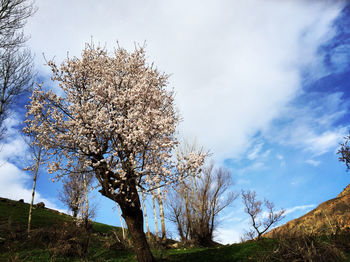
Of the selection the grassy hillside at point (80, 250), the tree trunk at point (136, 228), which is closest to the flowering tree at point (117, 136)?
the tree trunk at point (136, 228)

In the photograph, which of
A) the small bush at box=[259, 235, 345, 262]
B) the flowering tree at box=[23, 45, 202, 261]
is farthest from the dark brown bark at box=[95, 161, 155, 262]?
the small bush at box=[259, 235, 345, 262]

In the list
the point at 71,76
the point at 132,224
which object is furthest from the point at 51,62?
the point at 132,224

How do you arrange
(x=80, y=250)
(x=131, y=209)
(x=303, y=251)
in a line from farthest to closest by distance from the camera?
1. (x=80, y=250)
2. (x=131, y=209)
3. (x=303, y=251)

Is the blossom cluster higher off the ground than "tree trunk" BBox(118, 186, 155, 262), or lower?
higher

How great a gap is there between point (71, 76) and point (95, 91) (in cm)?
223

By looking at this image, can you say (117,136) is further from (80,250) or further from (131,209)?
(80,250)

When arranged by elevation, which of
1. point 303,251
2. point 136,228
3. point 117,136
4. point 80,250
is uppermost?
point 117,136

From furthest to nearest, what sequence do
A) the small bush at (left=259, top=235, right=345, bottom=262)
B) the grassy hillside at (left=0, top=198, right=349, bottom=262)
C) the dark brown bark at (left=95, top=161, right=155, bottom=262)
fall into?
the grassy hillside at (left=0, top=198, right=349, bottom=262), the dark brown bark at (left=95, top=161, right=155, bottom=262), the small bush at (left=259, top=235, right=345, bottom=262)

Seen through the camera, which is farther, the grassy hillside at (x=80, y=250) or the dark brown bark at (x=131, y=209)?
the grassy hillside at (x=80, y=250)

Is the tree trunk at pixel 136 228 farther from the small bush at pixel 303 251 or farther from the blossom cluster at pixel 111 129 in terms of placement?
the small bush at pixel 303 251

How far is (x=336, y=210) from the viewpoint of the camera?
35312 millimetres

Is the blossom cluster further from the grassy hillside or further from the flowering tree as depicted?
the grassy hillside

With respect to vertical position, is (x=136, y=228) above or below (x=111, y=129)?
below

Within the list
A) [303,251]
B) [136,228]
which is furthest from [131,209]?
[303,251]
